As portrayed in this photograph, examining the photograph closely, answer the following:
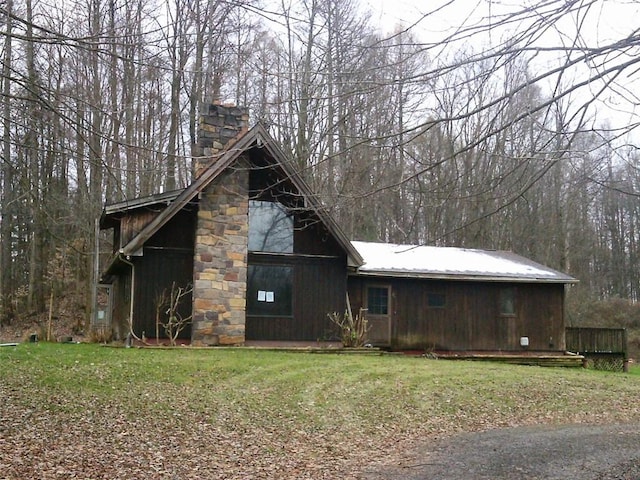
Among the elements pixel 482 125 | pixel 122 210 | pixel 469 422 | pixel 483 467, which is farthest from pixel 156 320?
pixel 482 125

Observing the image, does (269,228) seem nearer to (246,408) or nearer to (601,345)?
(246,408)

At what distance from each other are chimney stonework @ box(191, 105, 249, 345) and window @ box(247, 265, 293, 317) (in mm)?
635

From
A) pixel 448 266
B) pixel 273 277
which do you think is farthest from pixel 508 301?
pixel 273 277

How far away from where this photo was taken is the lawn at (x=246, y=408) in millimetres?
8453

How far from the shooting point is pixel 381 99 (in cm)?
710

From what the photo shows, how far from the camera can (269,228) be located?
1947cm

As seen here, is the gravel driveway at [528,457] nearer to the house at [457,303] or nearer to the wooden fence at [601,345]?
the house at [457,303]

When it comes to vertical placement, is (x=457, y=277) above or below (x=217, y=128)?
below

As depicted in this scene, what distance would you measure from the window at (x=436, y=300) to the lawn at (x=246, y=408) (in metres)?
5.17

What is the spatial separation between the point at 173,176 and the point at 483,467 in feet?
73.1

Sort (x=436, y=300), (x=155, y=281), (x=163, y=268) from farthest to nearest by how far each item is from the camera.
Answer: (x=436, y=300)
(x=163, y=268)
(x=155, y=281)

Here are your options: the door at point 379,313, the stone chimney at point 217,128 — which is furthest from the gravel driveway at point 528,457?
the stone chimney at point 217,128

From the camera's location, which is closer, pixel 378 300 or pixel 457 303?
pixel 378 300

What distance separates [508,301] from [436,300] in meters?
2.42
